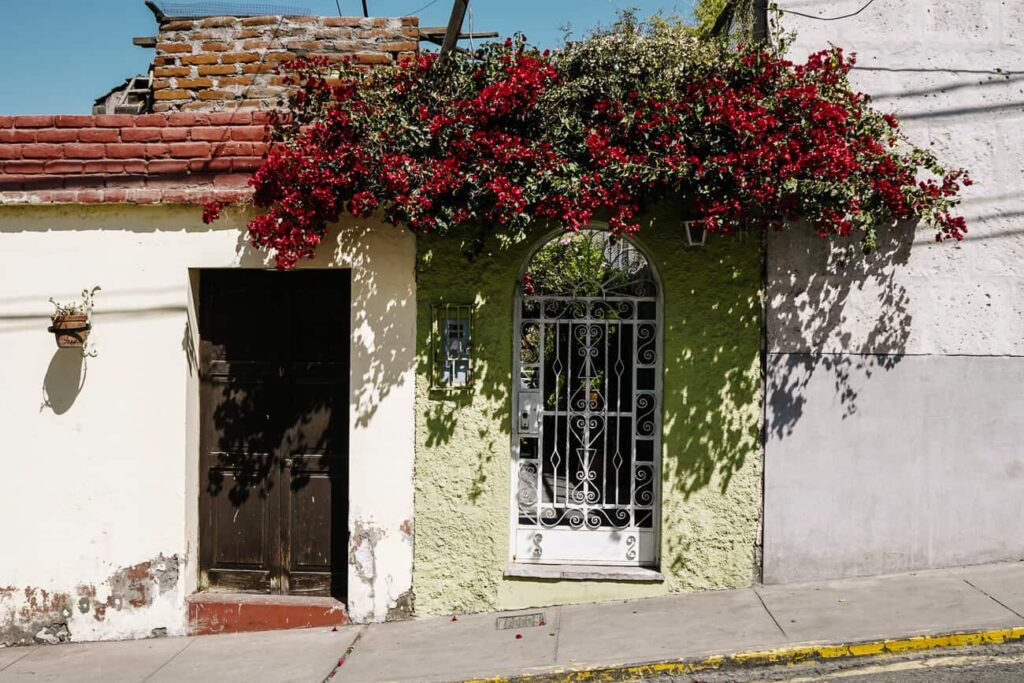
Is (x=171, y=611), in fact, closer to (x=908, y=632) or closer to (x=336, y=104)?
(x=336, y=104)

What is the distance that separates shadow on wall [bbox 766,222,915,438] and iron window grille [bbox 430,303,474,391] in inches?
85.1

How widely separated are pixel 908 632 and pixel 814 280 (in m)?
2.40

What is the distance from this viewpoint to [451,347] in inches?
240

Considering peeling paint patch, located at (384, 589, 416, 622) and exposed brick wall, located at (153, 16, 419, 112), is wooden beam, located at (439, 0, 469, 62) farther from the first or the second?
peeling paint patch, located at (384, 589, 416, 622)

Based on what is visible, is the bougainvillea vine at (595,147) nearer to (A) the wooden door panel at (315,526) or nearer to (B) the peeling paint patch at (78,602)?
(A) the wooden door panel at (315,526)

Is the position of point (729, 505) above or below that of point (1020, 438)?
below

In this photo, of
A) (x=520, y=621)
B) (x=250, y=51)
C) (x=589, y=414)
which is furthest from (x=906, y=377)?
(x=250, y=51)

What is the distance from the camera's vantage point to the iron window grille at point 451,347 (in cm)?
608

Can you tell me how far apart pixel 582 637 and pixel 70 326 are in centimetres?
411

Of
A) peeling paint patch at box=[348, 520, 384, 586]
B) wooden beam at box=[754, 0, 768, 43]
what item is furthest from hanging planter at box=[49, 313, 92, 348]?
wooden beam at box=[754, 0, 768, 43]

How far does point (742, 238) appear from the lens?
602cm

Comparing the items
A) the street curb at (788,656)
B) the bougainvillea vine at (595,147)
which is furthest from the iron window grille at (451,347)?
the street curb at (788,656)

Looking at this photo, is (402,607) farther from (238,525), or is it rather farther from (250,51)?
(250,51)

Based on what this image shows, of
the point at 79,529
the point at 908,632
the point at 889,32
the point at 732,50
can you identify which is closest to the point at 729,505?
the point at 908,632
